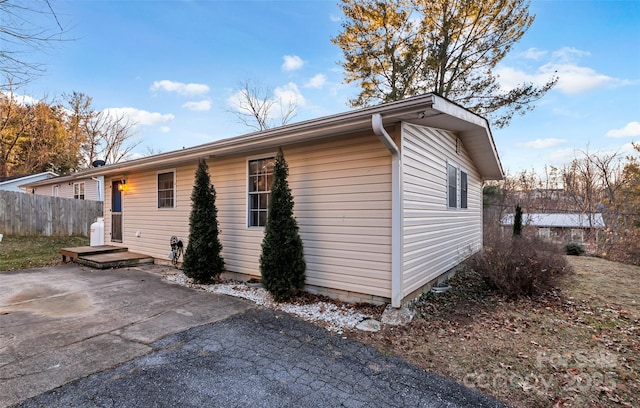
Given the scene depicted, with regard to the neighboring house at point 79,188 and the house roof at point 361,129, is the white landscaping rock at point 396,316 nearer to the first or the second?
the house roof at point 361,129

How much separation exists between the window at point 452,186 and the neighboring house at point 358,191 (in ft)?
0.09

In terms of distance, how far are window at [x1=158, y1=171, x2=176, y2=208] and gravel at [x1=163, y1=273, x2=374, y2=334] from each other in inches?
110

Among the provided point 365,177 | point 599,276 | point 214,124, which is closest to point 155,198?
point 365,177

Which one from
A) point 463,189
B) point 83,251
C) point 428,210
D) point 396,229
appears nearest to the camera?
point 396,229

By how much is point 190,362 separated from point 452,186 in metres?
6.19

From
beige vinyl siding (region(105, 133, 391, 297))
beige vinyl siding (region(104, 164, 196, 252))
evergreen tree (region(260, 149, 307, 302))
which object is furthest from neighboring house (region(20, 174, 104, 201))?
evergreen tree (region(260, 149, 307, 302))

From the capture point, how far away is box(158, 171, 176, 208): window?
767cm

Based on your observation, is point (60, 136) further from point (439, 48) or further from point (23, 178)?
point (439, 48)

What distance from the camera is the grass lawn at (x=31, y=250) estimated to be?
26.0ft

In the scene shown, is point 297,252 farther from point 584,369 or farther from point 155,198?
point 155,198

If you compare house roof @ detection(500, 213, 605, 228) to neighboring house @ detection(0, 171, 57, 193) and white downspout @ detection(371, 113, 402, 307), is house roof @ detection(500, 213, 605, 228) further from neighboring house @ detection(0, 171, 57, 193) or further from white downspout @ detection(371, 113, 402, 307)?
neighboring house @ detection(0, 171, 57, 193)

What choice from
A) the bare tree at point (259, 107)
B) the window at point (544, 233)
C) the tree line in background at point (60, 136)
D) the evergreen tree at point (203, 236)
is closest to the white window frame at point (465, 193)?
the window at point (544, 233)

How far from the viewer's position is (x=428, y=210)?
5.37 metres

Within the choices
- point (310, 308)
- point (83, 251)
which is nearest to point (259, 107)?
point (83, 251)
